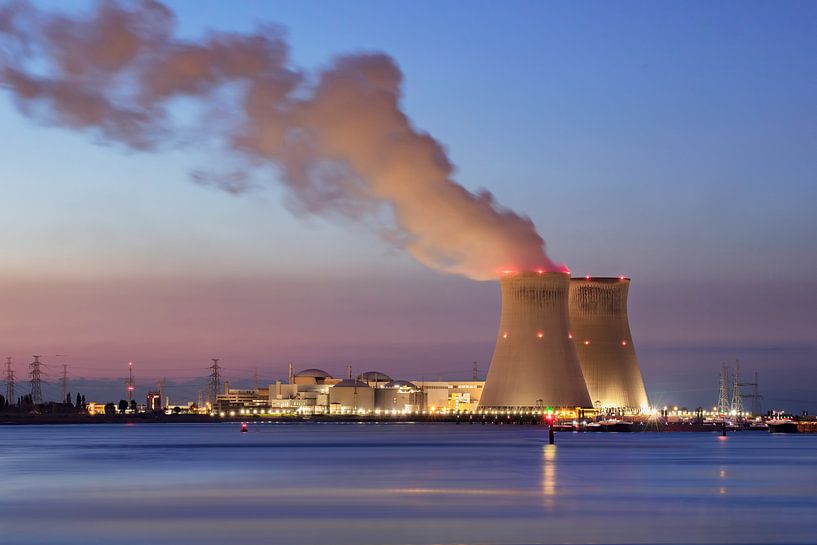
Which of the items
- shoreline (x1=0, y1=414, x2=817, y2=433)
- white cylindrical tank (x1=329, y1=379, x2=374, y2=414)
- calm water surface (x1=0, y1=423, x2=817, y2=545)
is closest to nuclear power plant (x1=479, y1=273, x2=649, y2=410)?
shoreline (x1=0, y1=414, x2=817, y2=433)

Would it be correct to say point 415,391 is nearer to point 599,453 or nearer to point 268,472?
point 599,453

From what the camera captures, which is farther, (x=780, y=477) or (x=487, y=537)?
(x=780, y=477)

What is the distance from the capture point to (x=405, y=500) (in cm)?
3247

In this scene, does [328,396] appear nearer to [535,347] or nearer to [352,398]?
[352,398]

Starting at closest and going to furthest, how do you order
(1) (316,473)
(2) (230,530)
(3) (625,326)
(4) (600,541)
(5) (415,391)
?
(4) (600,541) < (2) (230,530) < (1) (316,473) < (3) (625,326) < (5) (415,391)

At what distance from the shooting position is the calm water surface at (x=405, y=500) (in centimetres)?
2502

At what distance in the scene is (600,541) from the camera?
78.0ft

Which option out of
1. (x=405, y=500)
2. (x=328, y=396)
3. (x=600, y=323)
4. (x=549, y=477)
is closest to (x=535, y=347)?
(x=600, y=323)

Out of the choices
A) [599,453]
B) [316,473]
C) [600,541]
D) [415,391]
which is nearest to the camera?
[600,541]

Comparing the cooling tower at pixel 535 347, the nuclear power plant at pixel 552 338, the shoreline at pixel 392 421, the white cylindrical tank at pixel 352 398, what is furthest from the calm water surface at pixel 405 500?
the white cylindrical tank at pixel 352 398

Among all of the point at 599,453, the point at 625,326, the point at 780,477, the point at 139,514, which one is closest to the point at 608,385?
the point at 625,326

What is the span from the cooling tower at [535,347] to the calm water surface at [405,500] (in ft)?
118

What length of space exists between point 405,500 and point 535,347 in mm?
62029

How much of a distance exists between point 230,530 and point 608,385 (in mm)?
91335
